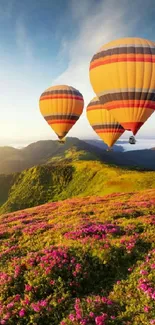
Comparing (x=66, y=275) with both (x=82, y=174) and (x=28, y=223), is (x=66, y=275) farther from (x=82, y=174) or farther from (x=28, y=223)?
(x=82, y=174)

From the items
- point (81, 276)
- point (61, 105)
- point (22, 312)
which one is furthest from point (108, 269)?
point (61, 105)

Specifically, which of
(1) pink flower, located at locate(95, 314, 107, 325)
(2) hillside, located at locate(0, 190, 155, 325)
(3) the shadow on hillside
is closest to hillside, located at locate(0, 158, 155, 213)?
(2) hillside, located at locate(0, 190, 155, 325)

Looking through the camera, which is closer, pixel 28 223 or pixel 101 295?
pixel 101 295

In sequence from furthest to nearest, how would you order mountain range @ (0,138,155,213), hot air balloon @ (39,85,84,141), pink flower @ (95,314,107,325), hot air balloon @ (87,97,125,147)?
1. mountain range @ (0,138,155,213)
2. hot air balloon @ (39,85,84,141)
3. hot air balloon @ (87,97,125,147)
4. pink flower @ (95,314,107,325)

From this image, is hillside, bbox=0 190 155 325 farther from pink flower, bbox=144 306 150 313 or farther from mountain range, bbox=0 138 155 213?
mountain range, bbox=0 138 155 213

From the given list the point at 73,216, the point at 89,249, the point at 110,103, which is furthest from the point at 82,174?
the point at 89,249

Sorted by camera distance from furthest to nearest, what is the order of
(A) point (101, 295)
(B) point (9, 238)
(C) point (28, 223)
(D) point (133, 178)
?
(D) point (133, 178)
(C) point (28, 223)
(B) point (9, 238)
(A) point (101, 295)

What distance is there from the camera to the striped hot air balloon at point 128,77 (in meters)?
41.8

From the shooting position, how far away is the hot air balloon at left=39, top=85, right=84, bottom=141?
237 feet

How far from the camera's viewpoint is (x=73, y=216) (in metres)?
29.8

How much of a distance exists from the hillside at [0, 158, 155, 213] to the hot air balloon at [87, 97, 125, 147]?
18.4 metres

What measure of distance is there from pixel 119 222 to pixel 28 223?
8548 mm

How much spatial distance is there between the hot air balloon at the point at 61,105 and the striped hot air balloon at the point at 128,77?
27403 millimetres

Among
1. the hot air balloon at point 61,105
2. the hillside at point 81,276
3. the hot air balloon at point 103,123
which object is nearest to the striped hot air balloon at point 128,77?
the hot air balloon at point 103,123
